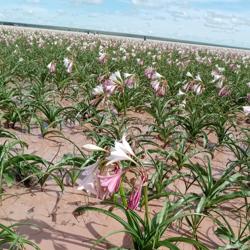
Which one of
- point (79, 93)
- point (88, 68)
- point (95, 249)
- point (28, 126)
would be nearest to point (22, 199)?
point (95, 249)

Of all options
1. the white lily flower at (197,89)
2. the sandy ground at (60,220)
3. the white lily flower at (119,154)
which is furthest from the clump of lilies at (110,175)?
the white lily flower at (197,89)

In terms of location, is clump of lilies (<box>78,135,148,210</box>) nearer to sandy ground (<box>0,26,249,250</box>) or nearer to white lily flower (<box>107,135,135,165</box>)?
white lily flower (<box>107,135,135,165</box>)

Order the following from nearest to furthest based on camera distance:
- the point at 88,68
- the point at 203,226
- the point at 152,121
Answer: the point at 203,226 → the point at 152,121 → the point at 88,68

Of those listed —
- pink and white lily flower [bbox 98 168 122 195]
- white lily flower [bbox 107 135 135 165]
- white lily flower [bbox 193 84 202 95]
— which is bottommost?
white lily flower [bbox 193 84 202 95]

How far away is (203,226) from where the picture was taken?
11.4 ft

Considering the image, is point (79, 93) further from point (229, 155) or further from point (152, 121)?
point (229, 155)

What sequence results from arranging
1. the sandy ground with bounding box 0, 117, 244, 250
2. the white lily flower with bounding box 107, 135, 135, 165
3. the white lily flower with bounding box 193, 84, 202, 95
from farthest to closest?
1. the white lily flower with bounding box 193, 84, 202, 95
2. the sandy ground with bounding box 0, 117, 244, 250
3. the white lily flower with bounding box 107, 135, 135, 165

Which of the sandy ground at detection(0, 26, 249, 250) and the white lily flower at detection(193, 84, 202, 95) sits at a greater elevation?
the white lily flower at detection(193, 84, 202, 95)

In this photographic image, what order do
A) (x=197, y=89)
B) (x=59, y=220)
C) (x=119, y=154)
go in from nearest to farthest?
1. (x=119, y=154)
2. (x=59, y=220)
3. (x=197, y=89)

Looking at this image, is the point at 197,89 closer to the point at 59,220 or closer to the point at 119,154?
the point at 59,220

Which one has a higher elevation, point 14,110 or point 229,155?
point 14,110

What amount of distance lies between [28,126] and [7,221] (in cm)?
245

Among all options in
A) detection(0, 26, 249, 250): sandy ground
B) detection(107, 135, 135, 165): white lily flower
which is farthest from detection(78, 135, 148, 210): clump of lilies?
detection(0, 26, 249, 250): sandy ground

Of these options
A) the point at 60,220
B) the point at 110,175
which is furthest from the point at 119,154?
the point at 60,220
